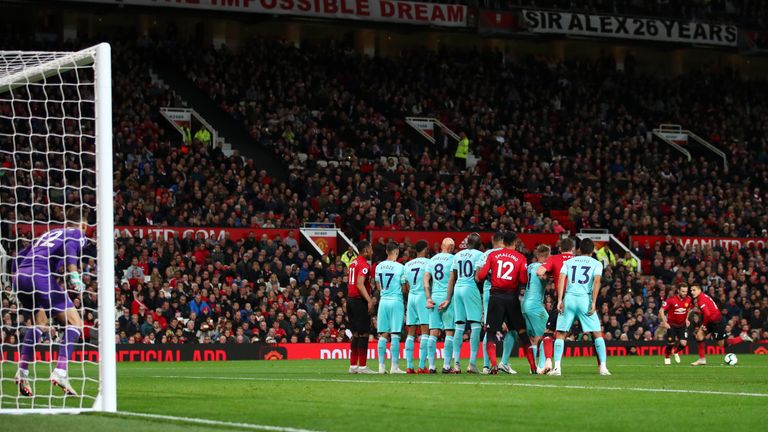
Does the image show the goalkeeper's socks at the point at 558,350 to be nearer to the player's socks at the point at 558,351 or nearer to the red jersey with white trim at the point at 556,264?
the player's socks at the point at 558,351

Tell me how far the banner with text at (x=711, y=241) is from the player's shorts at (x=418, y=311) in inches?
856

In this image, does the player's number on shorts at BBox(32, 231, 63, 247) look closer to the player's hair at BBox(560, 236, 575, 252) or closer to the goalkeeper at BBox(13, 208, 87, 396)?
the goalkeeper at BBox(13, 208, 87, 396)

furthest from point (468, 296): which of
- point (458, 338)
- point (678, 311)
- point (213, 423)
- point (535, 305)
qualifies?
point (213, 423)

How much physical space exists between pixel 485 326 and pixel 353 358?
220cm

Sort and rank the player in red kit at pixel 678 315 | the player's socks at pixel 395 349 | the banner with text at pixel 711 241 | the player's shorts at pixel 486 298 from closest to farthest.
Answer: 1. the player's shorts at pixel 486 298
2. the player's socks at pixel 395 349
3. the player in red kit at pixel 678 315
4. the banner with text at pixel 711 241

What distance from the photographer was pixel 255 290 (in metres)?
33.4

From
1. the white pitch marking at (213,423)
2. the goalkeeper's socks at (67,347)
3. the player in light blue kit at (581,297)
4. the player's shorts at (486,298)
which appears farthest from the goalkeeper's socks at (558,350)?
the white pitch marking at (213,423)

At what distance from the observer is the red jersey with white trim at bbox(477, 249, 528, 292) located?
19297 mm

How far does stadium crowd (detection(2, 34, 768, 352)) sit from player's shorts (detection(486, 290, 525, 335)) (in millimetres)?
12898

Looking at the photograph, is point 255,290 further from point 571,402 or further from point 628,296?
point 571,402

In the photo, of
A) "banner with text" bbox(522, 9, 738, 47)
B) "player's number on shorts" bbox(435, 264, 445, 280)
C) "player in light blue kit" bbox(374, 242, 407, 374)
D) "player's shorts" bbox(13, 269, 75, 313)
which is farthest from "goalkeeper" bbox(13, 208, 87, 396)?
"banner with text" bbox(522, 9, 738, 47)

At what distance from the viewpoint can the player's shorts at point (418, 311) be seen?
20578mm

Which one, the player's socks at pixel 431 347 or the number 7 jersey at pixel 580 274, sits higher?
the number 7 jersey at pixel 580 274

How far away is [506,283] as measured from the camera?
19375 mm
